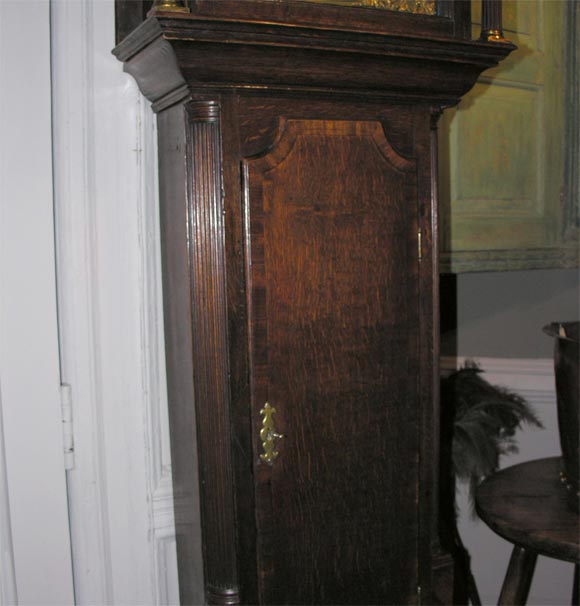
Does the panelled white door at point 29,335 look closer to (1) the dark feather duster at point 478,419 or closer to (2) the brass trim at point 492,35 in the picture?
(2) the brass trim at point 492,35

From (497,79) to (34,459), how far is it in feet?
4.09

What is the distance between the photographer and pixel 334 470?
3.92 ft

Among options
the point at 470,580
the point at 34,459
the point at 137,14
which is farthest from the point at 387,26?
the point at 470,580

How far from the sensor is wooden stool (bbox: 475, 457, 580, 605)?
1.37 meters

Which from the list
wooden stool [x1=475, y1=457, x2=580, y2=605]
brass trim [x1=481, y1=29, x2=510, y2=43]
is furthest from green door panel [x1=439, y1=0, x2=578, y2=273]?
wooden stool [x1=475, y1=457, x2=580, y2=605]

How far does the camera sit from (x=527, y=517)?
56.4 inches

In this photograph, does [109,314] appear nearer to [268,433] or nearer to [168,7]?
[268,433]

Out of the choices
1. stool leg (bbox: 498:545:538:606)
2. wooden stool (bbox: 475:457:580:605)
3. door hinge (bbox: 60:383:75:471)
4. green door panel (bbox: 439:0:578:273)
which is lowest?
stool leg (bbox: 498:545:538:606)

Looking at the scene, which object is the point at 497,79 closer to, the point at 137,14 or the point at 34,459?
the point at 137,14

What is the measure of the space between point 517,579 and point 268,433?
0.70 metres

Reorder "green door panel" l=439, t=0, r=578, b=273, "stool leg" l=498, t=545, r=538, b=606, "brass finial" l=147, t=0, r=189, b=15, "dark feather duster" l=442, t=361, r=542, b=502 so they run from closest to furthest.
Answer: "brass finial" l=147, t=0, r=189, b=15, "stool leg" l=498, t=545, r=538, b=606, "green door panel" l=439, t=0, r=578, b=273, "dark feather duster" l=442, t=361, r=542, b=502

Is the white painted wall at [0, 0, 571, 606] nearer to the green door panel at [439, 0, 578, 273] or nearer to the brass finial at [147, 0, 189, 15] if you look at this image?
the brass finial at [147, 0, 189, 15]

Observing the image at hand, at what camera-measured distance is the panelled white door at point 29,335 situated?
4.27 ft

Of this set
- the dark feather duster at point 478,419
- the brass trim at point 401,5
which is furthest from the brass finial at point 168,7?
the dark feather duster at point 478,419
